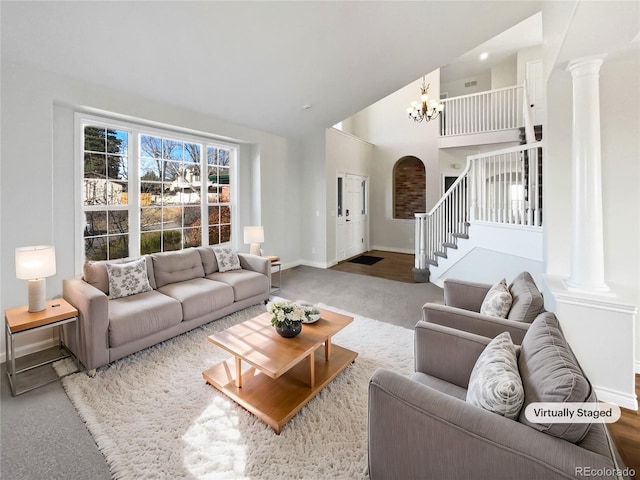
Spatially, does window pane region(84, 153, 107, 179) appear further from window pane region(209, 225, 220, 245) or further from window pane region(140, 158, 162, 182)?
window pane region(209, 225, 220, 245)

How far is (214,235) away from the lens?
16.4ft

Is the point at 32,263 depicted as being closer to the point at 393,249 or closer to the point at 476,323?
the point at 476,323

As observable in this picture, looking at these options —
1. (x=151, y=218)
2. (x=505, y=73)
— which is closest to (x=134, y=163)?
(x=151, y=218)

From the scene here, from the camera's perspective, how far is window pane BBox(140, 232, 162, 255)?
4.01 m

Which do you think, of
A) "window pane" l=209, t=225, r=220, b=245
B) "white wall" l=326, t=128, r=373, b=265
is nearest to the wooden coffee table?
"window pane" l=209, t=225, r=220, b=245

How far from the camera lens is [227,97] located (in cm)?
404

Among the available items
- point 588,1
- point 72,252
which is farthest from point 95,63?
point 588,1

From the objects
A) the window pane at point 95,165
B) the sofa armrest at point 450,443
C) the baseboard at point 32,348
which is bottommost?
the baseboard at point 32,348

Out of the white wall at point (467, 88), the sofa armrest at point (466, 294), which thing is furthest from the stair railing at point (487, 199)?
the white wall at point (467, 88)

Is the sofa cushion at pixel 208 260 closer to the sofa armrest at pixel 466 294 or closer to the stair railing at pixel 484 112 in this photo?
the sofa armrest at pixel 466 294

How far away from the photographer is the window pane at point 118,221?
12.1 feet

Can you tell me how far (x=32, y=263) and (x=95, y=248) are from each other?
1.23 m

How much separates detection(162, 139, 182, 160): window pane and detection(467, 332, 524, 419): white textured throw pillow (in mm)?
4463

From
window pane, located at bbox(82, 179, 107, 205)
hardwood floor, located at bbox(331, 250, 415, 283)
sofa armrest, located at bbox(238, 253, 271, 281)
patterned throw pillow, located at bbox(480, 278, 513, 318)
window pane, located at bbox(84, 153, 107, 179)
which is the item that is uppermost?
window pane, located at bbox(84, 153, 107, 179)
